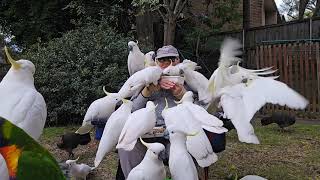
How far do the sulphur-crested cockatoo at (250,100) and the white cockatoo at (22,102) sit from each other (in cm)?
122

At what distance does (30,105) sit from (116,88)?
4.87 metres

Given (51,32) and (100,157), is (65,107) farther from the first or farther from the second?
(100,157)

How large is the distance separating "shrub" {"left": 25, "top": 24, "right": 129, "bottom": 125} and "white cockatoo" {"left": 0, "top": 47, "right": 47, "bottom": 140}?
4.52 meters

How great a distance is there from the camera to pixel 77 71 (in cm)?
787

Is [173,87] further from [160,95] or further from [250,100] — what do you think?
[250,100]

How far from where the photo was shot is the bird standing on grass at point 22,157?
1.96 metres

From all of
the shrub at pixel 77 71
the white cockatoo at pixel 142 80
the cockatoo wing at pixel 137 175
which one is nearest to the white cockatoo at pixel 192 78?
the white cockatoo at pixel 142 80

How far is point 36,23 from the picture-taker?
10.3 metres

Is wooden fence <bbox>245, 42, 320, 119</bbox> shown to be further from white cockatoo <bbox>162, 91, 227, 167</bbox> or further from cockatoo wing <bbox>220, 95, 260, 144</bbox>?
white cockatoo <bbox>162, 91, 227, 167</bbox>

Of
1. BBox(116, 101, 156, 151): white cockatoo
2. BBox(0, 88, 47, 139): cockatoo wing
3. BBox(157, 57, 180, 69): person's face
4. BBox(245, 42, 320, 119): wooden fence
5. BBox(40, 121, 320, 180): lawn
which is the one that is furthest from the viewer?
BBox(245, 42, 320, 119): wooden fence

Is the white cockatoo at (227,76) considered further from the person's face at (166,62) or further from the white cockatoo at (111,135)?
the white cockatoo at (111,135)

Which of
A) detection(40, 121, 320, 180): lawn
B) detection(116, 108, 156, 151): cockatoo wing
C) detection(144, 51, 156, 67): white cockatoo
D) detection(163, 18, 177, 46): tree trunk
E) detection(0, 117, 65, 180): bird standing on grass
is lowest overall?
detection(40, 121, 320, 180): lawn

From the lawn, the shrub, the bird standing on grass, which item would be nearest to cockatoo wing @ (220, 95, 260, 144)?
the bird standing on grass

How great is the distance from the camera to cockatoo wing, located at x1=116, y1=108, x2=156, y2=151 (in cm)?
303
